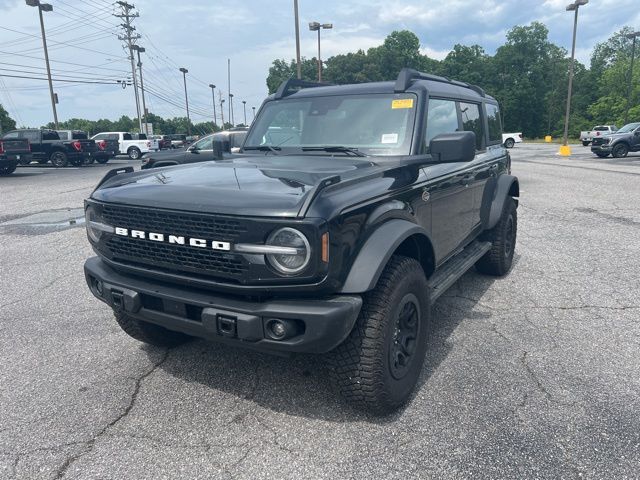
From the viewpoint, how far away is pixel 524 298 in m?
4.62

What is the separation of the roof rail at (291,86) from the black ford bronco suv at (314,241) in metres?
0.63

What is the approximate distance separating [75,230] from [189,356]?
5505mm

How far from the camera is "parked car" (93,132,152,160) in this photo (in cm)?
3206

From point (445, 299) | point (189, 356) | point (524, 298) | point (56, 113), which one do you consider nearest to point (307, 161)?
point (189, 356)

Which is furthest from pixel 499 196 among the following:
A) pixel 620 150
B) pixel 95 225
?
pixel 620 150

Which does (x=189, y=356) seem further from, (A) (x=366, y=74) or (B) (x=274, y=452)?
(A) (x=366, y=74)

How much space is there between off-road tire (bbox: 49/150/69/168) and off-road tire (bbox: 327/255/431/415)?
24.1 meters

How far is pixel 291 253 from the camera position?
2.18m

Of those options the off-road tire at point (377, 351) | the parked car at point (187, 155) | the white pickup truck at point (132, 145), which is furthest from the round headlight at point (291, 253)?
the white pickup truck at point (132, 145)

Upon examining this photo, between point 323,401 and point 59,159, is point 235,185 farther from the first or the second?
point 59,159

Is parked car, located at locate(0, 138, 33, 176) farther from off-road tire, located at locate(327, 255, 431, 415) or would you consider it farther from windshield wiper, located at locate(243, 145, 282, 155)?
off-road tire, located at locate(327, 255, 431, 415)

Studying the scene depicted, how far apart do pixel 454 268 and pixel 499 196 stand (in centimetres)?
144

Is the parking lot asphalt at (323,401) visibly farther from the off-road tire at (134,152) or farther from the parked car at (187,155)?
the off-road tire at (134,152)

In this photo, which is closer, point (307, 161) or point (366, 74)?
point (307, 161)
